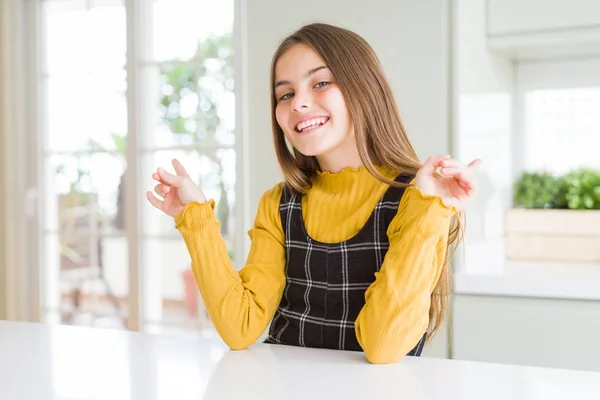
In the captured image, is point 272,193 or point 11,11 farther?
point 11,11

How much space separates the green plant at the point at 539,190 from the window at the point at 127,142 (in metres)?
1.11

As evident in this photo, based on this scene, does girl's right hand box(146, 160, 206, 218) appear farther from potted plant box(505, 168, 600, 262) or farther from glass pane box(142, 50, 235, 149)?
glass pane box(142, 50, 235, 149)

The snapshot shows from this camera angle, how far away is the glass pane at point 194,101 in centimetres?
270

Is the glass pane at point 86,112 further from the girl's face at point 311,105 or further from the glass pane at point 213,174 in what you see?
the girl's face at point 311,105

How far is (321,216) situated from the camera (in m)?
1.16

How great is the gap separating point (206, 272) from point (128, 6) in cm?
204

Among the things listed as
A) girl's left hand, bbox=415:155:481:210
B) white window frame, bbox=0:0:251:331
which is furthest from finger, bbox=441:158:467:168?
white window frame, bbox=0:0:251:331

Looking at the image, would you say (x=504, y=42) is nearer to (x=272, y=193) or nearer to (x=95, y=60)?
(x=272, y=193)

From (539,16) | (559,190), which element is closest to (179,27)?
(539,16)

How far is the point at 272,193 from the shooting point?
1239 millimetres

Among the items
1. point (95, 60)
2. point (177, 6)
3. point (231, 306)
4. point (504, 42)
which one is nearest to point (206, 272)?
point (231, 306)

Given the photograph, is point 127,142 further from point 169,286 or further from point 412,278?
point 412,278

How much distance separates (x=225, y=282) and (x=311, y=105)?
0.33 metres

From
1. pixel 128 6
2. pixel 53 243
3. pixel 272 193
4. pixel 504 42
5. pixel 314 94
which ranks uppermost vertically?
pixel 128 6
